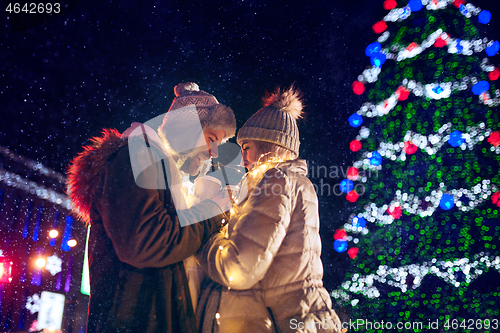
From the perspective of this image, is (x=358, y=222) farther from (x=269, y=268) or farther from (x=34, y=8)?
(x=34, y=8)

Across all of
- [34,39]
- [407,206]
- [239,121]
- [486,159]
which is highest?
[34,39]

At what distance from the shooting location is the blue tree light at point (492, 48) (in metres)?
2.86

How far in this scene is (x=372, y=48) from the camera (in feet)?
11.6

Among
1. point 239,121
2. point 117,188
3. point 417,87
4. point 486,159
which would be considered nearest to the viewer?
point 117,188

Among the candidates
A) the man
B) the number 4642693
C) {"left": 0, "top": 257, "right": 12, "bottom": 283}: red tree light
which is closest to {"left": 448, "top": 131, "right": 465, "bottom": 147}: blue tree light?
the man

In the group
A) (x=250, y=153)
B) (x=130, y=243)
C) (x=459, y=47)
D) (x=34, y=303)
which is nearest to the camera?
(x=130, y=243)

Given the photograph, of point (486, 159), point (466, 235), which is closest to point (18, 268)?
point (466, 235)

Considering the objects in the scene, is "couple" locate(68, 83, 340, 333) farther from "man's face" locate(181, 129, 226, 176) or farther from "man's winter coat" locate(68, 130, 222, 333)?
"man's face" locate(181, 129, 226, 176)

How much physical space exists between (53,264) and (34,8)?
22.2ft

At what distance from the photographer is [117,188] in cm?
150

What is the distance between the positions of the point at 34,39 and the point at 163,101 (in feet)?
5.03

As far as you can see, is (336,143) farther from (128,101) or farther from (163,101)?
(128,101)

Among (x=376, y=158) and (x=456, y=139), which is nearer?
(x=456, y=139)

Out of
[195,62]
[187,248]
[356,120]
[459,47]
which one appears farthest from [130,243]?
[459,47]
